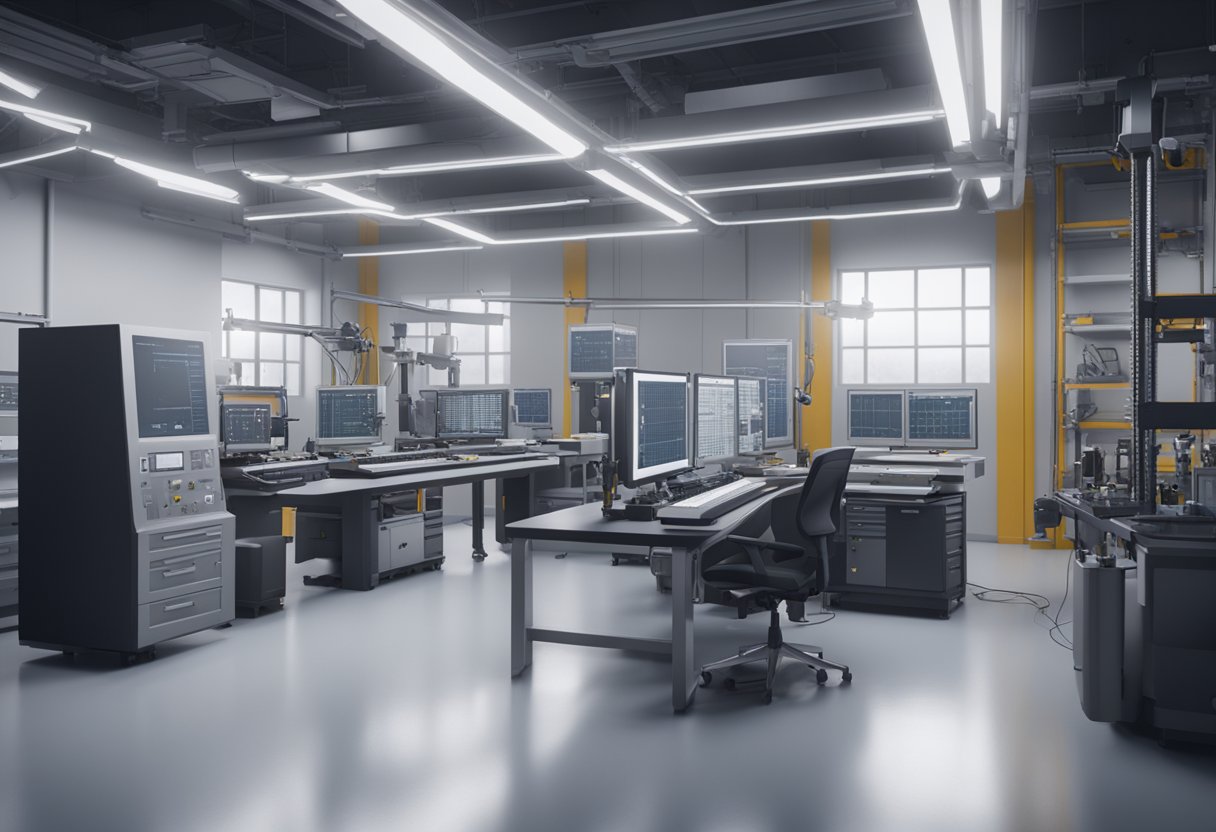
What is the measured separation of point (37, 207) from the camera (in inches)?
277

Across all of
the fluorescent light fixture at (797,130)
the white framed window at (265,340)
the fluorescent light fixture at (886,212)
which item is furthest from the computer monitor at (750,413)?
the white framed window at (265,340)

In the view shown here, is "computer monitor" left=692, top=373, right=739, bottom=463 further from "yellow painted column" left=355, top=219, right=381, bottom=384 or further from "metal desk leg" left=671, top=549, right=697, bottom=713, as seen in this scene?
"yellow painted column" left=355, top=219, right=381, bottom=384

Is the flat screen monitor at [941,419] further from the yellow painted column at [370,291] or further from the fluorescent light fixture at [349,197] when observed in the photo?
the yellow painted column at [370,291]

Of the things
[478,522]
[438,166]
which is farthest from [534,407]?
[438,166]

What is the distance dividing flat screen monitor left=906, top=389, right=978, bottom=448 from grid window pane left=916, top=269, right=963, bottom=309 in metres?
3.19

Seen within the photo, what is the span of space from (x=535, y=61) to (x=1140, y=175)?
291 centimetres

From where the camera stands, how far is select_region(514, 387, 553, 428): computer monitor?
779cm

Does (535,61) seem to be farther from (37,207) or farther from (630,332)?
(37,207)

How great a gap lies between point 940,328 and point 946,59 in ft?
16.9

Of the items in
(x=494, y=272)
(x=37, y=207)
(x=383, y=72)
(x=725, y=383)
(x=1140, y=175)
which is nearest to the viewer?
(x=1140, y=175)

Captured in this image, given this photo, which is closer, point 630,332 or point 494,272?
point 630,332

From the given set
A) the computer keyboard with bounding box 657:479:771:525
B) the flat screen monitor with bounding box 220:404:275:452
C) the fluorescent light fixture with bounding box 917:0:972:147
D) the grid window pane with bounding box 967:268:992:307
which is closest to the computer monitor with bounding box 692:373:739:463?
the computer keyboard with bounding box 657:479:771:525

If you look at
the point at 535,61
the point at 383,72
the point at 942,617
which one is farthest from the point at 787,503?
the point at 383,72

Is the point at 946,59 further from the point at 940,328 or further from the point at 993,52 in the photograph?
the point at 940,328
